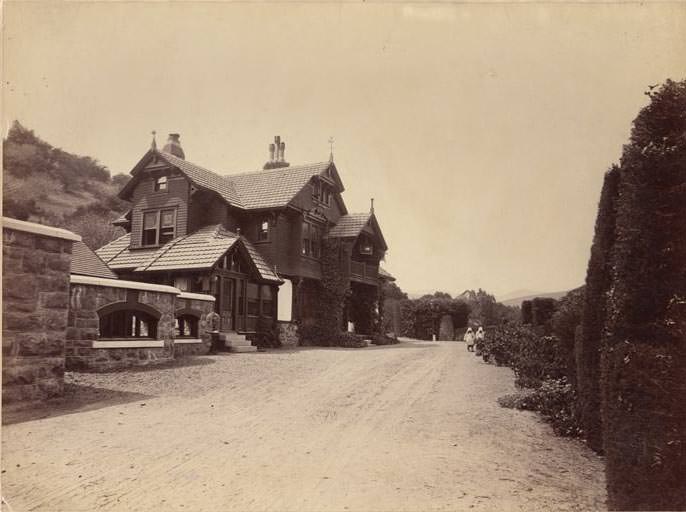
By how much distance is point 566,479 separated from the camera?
17.5 ft

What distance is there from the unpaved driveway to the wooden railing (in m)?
18.3

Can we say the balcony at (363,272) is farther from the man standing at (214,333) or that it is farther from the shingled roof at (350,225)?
the man standing at (214,333)

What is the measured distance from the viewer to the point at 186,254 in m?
19.3

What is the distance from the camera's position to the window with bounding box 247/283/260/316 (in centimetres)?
2161

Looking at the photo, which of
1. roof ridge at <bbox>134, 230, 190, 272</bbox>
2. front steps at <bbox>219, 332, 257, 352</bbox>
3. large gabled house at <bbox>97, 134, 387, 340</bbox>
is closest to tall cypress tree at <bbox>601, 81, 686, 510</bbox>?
front steps at <bbox>219, 332, 257, 352</bbox>

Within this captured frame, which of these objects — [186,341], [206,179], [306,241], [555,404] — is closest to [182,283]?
[186,341]

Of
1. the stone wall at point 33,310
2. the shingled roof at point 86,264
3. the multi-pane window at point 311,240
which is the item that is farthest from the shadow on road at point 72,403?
the multi-pane window at point 311,240

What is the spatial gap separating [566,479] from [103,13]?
8116 millimetres

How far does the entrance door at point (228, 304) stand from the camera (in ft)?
64.1

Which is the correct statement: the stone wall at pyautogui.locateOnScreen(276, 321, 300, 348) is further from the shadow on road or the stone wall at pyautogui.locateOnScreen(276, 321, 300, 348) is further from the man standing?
the shadow on road

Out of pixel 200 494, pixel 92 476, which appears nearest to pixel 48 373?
pixel 92 476

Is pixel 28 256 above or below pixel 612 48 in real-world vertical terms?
below

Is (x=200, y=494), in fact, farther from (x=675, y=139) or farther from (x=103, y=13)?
(x=103, y=13)

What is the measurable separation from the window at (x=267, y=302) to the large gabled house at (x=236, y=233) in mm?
45
